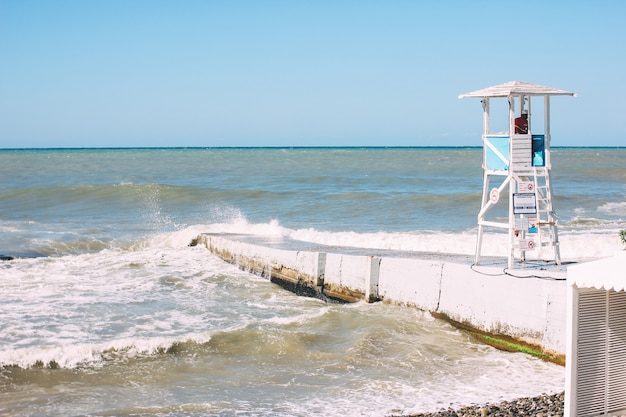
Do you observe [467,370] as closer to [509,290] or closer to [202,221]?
[509,290]

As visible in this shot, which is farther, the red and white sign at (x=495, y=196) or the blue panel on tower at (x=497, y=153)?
the red and white sign at (x=495, y=196)

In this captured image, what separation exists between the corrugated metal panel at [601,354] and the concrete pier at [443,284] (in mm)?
2455

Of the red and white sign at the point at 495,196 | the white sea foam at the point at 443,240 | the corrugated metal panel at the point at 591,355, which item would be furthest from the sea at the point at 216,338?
the red and white sign at the point at 495,196

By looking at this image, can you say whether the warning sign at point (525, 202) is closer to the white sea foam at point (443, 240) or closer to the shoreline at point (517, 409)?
the shoreline at point (517, 409)

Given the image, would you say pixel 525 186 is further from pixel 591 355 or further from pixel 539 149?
pixel 591 355

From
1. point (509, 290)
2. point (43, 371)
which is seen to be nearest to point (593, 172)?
point (509, 290)

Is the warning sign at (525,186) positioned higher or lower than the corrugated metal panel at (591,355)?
higher

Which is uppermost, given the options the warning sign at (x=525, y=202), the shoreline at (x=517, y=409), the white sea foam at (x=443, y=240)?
the warning sign at (x=525, y=202)

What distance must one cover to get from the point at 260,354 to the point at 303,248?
17.7ft

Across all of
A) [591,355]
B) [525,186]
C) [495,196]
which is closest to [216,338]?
[495,196]

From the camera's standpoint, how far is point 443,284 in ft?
40.6

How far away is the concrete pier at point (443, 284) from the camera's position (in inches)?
413

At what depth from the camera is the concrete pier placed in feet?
34.4

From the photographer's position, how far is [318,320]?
43.4ft
